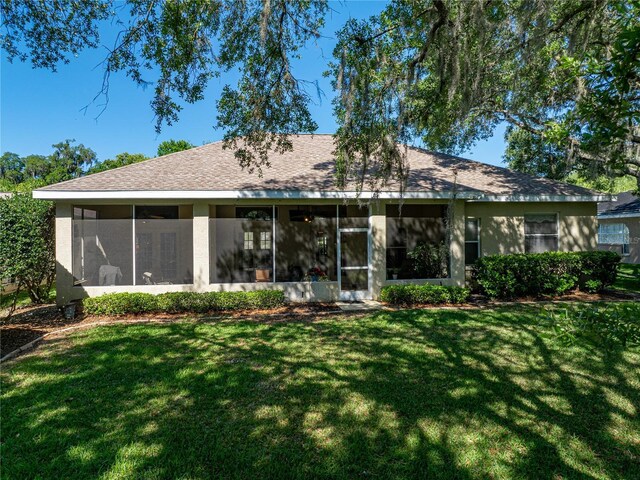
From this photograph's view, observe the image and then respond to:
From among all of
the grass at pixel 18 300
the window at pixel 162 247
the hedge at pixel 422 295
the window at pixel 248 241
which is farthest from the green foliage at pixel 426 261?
the grass at pixel 18 300

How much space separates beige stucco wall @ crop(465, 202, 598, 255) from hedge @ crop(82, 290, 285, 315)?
778 cm

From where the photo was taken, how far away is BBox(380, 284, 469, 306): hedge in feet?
32.4

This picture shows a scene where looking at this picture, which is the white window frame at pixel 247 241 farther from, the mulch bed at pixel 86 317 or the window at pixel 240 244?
the mulch bed at pixel 86 317

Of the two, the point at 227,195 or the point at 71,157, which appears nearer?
the point at 227,195

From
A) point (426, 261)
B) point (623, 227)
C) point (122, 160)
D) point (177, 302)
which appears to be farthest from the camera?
point (122, 160)

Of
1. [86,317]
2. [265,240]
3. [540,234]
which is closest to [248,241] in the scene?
[265,240]

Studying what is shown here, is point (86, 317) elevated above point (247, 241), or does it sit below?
below

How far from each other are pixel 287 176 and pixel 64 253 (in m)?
6.85

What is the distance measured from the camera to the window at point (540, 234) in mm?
12336

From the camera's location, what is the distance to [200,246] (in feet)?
33.4

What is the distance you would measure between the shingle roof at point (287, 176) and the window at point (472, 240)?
4.10 feet

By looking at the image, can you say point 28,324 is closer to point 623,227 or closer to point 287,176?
point 287,176

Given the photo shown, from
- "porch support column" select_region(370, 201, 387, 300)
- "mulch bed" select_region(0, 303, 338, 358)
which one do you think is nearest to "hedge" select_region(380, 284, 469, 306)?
"porch support column" select_region(370, 201, 387, 300)

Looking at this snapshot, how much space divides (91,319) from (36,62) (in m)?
5.73
